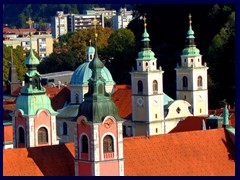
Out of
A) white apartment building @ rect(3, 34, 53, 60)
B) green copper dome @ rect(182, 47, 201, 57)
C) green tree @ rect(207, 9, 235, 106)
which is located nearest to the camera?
green copper dome @ rect(182, 47, 201, 57)

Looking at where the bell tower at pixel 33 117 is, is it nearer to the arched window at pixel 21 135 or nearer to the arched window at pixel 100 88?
the arched window at pixel 21 135

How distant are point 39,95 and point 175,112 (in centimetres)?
1556

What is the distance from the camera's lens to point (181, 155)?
47125mm

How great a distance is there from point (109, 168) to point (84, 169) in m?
0.84

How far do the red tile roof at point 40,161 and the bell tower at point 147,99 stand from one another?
1839 centimetres

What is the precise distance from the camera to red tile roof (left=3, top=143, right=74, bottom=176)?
147 ft

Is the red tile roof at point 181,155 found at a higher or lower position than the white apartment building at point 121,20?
lower

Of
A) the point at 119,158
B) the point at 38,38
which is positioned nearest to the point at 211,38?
the point at 119,158

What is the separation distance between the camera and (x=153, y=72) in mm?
64250

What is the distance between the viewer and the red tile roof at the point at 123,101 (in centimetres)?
6673

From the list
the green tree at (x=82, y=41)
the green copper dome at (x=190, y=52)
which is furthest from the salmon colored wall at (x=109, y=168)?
the green tree at (x=82, y=41)

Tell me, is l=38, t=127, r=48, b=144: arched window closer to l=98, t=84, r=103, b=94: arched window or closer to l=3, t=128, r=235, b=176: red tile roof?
l=3, t=128, r=235, b=176: red tile roof

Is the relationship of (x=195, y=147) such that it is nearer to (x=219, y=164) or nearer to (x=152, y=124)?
(x=219, y=164)

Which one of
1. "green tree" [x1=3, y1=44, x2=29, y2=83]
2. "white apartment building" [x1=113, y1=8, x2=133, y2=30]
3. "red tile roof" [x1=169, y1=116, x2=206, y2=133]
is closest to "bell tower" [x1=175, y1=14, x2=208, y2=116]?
"red tile roof" [x1=169, y1=116, x2=206, y2=133]
